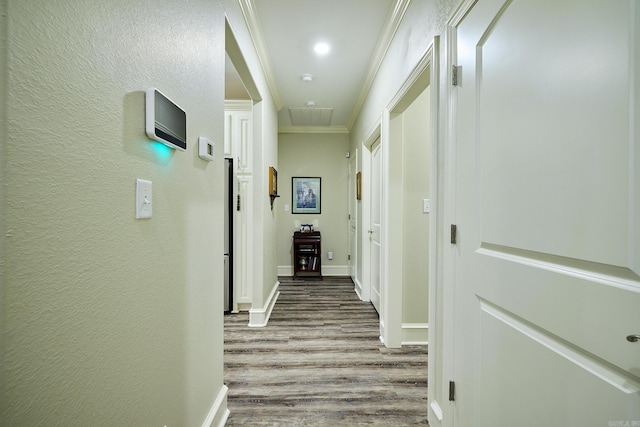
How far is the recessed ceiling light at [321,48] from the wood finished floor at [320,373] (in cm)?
264

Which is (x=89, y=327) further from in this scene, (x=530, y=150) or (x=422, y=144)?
(x=422, y=144)

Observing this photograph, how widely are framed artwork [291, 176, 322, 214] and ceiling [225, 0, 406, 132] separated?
1.30 meters

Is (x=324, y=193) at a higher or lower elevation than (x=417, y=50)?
lower

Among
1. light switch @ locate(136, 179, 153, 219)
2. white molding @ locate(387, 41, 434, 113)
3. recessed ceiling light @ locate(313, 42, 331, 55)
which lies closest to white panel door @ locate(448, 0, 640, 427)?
white molding @ locate(387, 41, 434, 113)

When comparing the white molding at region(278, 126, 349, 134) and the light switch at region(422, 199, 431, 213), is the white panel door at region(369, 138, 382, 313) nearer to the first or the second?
the light switch at region(422, 199, 431, 213)

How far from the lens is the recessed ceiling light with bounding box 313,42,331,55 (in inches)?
104

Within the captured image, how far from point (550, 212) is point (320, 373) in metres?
1.80

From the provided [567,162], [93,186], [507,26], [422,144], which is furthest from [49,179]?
[422,144]

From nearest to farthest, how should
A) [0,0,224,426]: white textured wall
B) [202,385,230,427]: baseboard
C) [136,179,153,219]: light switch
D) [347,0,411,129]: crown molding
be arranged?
[0,0,224,426]: white textured wall < [136,179,153,219]: light switch < [202,385,230,427]: baseboard < [347,0,411,129]: crown molding

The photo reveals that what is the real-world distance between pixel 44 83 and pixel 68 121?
0.24 ft

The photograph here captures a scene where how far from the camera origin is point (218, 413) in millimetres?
1508

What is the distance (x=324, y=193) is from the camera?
5152 mm

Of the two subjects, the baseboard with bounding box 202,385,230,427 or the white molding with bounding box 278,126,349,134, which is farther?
the white molding with bounding box 278,126,349,134

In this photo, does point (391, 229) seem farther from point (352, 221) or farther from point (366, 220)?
point (352, 221)
